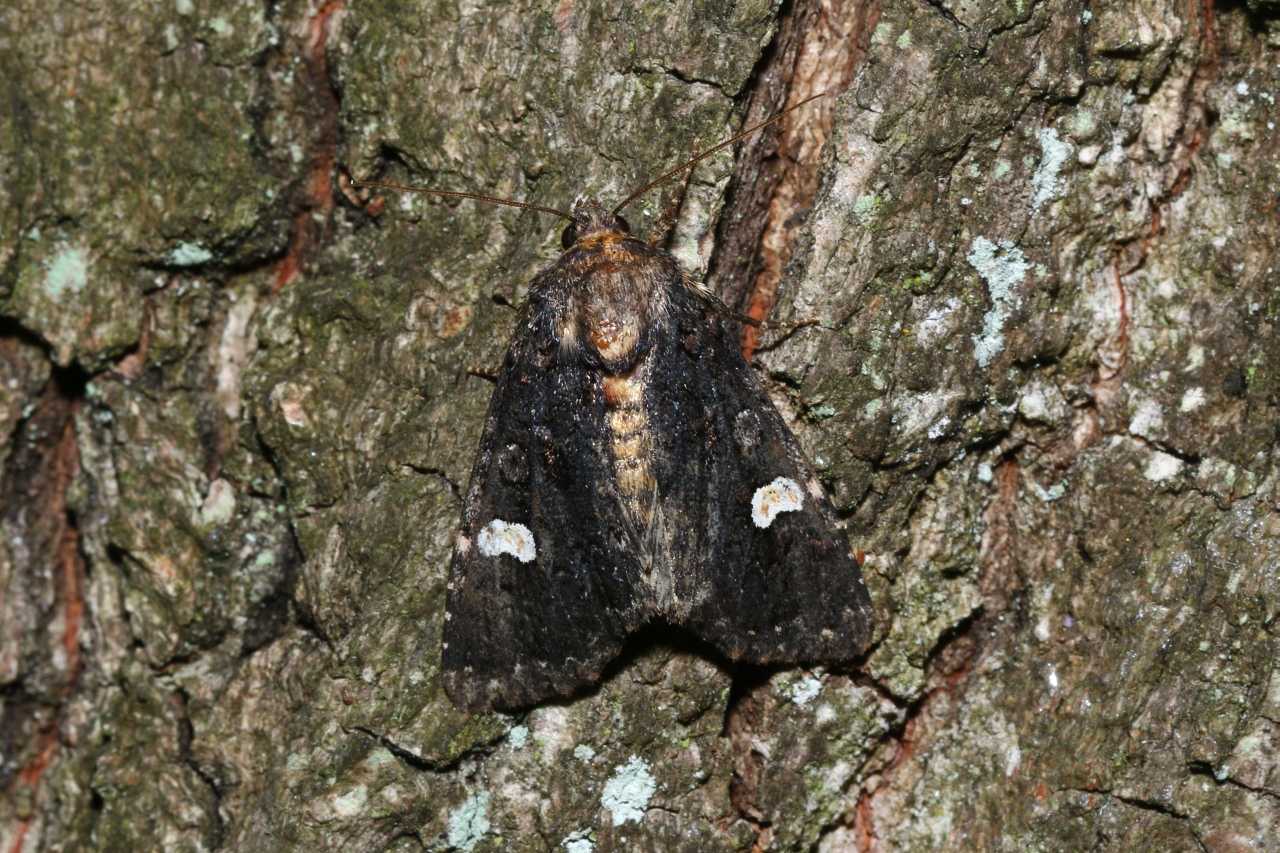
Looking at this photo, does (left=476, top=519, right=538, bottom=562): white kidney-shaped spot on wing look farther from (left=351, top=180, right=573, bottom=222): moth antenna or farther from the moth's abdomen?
(left=351, top=180, right=573, bottom=222): moth antenna

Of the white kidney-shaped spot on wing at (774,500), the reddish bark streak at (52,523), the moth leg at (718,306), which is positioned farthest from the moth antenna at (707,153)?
the reddish bark streak at (52,523)

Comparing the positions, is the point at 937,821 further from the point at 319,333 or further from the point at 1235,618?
the point at 319,333

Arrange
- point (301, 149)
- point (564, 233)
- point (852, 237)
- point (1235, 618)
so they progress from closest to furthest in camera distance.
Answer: point (1235, 618)
point (852, 237)
point (564, 233)
point (301, 149)

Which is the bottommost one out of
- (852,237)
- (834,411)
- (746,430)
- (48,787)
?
(48,787)

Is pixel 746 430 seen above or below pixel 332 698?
above

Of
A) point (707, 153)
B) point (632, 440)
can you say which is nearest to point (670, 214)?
point (707, 153)

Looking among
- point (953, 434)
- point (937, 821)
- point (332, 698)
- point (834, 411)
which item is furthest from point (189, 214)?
point (937, 821)

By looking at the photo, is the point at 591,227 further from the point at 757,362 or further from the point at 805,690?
the point at 805,690

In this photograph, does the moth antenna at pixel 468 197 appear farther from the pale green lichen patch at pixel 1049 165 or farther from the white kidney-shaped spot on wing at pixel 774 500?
the pale green lichen patch at pixel 1049 165
